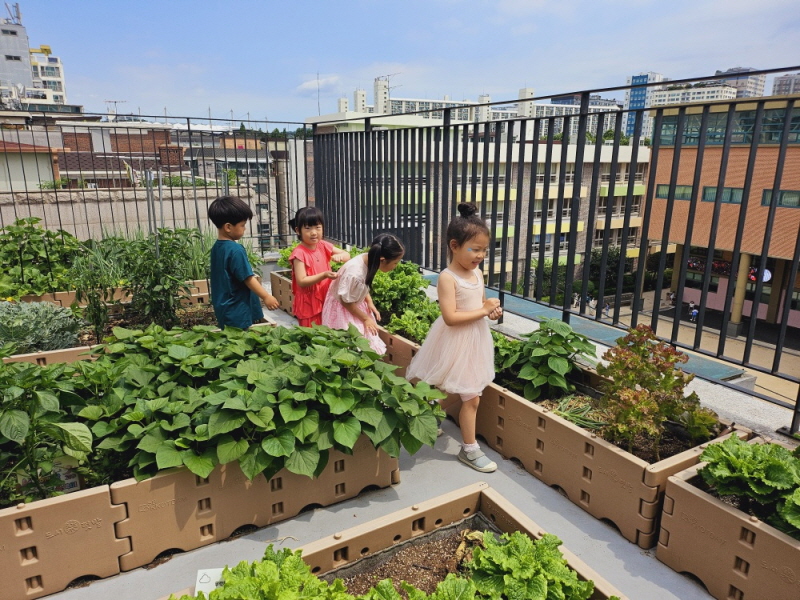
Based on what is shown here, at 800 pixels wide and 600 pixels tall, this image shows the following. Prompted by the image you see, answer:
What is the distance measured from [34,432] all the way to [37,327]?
6.56 ft

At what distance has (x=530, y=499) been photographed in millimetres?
2660

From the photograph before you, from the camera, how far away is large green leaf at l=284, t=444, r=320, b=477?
2.17m

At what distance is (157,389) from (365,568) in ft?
4.21

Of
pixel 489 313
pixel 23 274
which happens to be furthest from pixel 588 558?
pixel 23 274

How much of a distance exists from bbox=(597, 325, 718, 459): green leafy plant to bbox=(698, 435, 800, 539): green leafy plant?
0.30 m

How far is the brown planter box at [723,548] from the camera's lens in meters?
1.82

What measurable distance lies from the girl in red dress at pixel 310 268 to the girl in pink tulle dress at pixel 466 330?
102 cm

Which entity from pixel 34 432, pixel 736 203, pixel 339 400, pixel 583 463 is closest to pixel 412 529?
pixel 339 400

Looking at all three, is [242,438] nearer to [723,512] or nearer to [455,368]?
[455,368]

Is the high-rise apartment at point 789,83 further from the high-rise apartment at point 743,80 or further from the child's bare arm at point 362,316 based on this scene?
the child's bare arm at point 362,316

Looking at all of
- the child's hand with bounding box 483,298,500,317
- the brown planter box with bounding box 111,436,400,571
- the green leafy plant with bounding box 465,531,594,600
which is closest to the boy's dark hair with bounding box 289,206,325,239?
the child's hand with bounding box 483,298,500,317

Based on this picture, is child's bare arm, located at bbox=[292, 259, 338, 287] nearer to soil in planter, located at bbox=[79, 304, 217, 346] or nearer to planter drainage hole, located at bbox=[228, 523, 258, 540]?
soil in planter, located at bbox=[79, 304, 217, 346]

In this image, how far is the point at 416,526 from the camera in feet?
6.75

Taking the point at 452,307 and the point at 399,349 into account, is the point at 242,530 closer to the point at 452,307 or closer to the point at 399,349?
the point at 452,307
